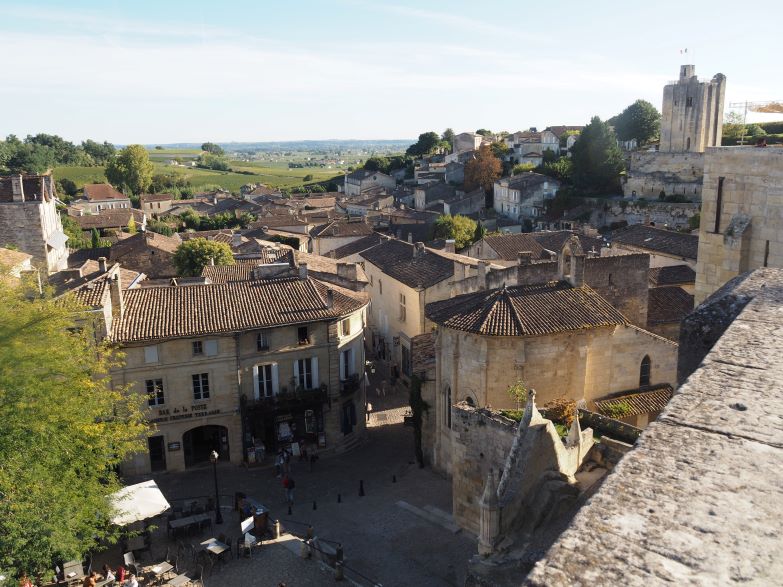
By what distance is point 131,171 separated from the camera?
139250 millimetres

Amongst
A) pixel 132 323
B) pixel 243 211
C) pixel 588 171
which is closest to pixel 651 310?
pixel 132 323

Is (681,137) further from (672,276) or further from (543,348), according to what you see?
(543,348)

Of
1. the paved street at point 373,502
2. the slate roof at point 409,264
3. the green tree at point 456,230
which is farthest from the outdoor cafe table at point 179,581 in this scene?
the green tree at point 456,230

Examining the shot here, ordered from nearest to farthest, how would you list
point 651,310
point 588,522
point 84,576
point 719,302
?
point 588,522 → point 719,302 → point 84,576 → point 651,310

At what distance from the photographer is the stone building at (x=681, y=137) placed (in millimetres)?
82875

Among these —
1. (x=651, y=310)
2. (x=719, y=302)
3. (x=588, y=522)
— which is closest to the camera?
(x=588, y=522)

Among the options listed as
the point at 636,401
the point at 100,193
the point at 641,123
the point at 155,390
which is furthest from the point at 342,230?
the point at 100,193

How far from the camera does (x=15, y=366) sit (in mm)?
18109

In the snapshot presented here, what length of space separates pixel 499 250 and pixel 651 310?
69.1 feet

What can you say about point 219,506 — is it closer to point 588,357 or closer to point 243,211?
point 588,357

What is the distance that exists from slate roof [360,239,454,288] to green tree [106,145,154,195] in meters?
104

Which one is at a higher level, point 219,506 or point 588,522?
point 588,522

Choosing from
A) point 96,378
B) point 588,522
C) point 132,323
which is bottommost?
point 96,378

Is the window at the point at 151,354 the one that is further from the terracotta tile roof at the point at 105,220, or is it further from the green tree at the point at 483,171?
the green tree at the point at 483,171
